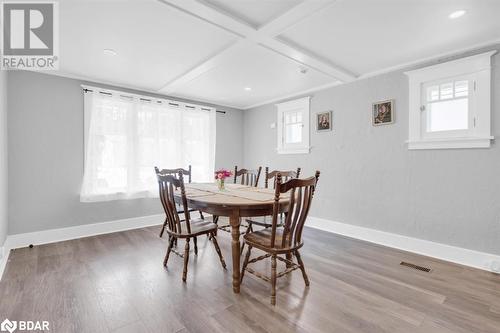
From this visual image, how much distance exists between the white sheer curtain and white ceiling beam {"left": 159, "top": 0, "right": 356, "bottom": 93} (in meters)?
1.34

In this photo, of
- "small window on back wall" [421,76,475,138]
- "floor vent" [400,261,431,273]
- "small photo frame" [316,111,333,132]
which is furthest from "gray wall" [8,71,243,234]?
"small window on back wall" [421,76,475,138]

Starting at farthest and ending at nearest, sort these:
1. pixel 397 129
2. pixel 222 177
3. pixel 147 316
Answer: pixel 397 129
pixel 222 177
pixel 147 316

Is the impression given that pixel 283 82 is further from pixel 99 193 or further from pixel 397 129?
pixel 99 193

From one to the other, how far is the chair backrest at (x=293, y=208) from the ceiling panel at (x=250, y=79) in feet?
5.39

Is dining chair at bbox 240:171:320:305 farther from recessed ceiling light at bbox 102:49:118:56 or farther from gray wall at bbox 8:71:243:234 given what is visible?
gray wall at bbox 8:71:243:234

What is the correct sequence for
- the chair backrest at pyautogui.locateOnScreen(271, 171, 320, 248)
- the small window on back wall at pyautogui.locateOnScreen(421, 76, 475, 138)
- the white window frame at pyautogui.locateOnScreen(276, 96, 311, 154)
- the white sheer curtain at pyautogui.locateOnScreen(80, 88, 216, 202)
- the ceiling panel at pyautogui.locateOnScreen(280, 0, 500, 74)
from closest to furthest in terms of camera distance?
the chair backrest at pyautogui.locateOnScreen(271, 171, 320, 248) < the ceiling panel at pyautogui.locateOnScreen(280, 0, 500, 74) < the small window on back wall at pyautogui.locateOnScreen(421, 76, 475, 138) < the white sheer curtain at pyautogui.locateOnScreen(80, 88, 216, 202) < the white window frame at pyautogui.locateOnScreen(276, 96, 311, 154)

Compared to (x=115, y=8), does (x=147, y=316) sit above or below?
below

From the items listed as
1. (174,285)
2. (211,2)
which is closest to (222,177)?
(174,285)

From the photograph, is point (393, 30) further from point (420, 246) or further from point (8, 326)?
point (8, 326)

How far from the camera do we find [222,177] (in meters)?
2.93

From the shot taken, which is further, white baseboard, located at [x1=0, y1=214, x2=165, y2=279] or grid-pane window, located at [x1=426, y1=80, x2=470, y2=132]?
white baseboard, located at [x1=0, y1=214, x2=165, y2=279]

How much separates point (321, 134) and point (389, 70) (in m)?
1.32

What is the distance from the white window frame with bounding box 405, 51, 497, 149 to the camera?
8.24 ft

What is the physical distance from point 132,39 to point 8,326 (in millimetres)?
2568
